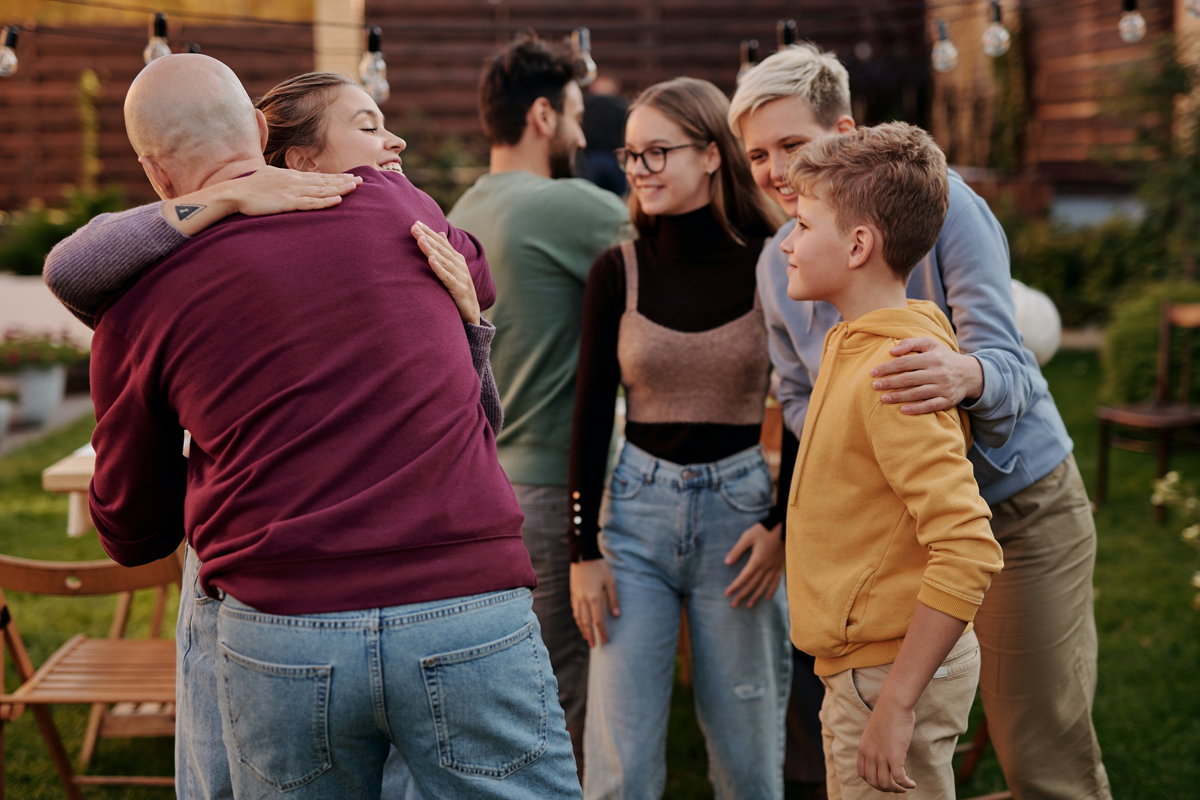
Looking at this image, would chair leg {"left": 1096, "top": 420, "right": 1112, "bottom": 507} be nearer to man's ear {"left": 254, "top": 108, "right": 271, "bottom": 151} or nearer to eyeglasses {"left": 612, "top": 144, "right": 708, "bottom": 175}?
eyeglasses {"left": 612, "top": 144, "right": 708, "bottom": 175}

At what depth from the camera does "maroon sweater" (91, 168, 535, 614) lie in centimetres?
132

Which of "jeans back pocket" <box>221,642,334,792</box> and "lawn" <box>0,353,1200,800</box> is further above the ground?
"jeans back pocket" <box>221,642,334,792</box>

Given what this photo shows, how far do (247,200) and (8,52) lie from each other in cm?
253

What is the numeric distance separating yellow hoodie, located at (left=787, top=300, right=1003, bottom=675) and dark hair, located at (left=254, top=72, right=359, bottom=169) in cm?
91

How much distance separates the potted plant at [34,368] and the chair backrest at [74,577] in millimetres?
5282

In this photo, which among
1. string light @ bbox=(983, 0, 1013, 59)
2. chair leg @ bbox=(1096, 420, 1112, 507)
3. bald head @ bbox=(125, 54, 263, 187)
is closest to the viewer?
bald head @ bbox=(125, 54, 263, 187)

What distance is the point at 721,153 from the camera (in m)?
2.33

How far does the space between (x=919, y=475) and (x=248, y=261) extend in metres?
0.97

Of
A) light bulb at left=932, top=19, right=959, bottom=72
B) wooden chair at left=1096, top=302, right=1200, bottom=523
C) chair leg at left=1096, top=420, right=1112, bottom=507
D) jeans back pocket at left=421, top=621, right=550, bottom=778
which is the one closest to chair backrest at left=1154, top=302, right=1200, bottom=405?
wooden chair at left=1096, top=302, right=1200, bottom=523

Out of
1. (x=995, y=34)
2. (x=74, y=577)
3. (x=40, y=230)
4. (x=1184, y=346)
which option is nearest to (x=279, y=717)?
(x=74, y=577)

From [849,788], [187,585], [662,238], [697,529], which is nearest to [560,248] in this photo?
[662,238]

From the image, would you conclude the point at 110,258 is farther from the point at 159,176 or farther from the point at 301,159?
the point at 301,159

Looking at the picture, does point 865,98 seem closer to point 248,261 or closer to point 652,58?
point 652,58

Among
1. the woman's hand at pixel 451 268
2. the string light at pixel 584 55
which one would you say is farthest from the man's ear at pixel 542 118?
the woman's hand at pixel 451 268
